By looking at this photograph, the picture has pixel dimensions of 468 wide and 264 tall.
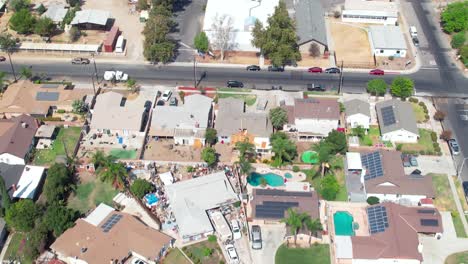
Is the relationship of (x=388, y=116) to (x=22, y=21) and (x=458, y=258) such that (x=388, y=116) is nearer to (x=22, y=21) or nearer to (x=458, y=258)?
(x=458, y=258)

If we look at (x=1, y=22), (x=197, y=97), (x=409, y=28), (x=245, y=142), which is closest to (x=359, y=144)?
(x=245, y=142)

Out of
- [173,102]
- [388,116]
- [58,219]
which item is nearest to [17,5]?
[173,102]

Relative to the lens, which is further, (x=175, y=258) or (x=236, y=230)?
(x=236, y=230)

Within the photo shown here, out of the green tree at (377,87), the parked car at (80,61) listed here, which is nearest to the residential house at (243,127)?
the green tree at (377,87)

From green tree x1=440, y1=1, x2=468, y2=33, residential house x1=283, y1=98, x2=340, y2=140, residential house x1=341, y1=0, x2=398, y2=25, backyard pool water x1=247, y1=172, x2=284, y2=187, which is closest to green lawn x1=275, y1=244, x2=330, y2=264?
backyard pool water x1=247, y1=172, x2=284, y2=187

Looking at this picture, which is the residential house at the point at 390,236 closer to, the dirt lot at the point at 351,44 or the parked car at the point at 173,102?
the parked car at the point at 173,102

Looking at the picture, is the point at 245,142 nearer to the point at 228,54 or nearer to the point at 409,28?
the point at 228,54

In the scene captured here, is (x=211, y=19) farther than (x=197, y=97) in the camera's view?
Yes
